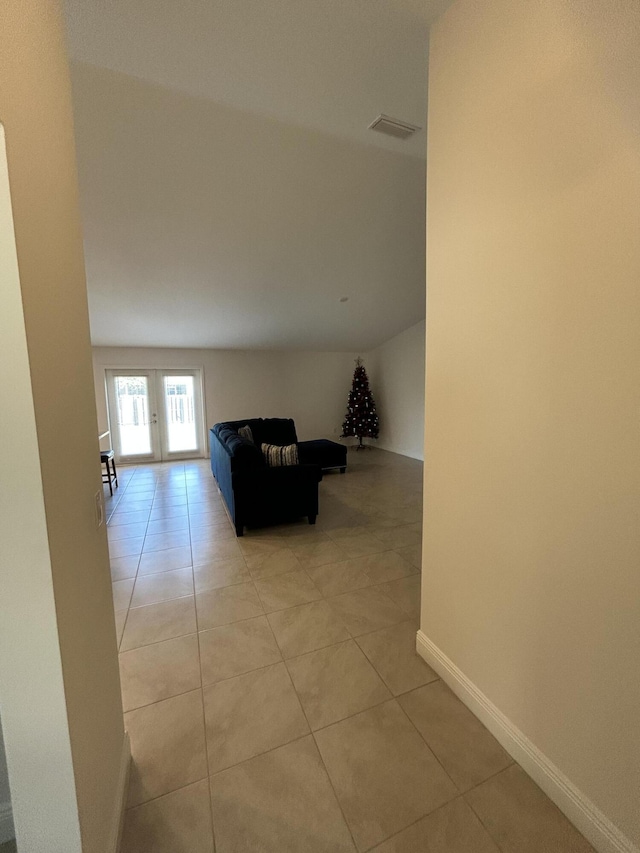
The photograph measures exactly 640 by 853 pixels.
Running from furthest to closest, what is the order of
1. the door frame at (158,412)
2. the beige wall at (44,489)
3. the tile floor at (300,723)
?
the door frame at (158,412), the tile floor at (300,723), the beige wall at (44,489)

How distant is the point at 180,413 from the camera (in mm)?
7094

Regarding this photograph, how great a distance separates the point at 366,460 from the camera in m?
6.90

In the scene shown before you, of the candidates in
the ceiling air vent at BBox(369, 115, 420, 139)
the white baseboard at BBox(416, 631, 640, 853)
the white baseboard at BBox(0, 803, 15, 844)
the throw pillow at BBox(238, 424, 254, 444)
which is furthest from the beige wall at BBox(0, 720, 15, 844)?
the throw pillow at BBox(238, 424, 254, 444)

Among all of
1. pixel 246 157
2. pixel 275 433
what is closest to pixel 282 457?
pixel 275 433

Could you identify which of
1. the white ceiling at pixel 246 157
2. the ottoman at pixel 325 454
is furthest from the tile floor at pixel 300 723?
the white ceiling at pixel 246 157

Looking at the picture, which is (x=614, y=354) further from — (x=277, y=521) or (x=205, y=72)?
(x=277, y=521)

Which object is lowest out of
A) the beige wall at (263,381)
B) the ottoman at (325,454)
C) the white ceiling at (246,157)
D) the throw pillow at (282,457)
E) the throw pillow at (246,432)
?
the ottoman at (325,454)

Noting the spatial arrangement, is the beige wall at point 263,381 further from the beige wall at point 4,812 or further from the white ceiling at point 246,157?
the beige wall at point 4,812

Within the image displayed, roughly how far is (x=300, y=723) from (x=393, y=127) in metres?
3.45

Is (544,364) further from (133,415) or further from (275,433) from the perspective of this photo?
(133,415)

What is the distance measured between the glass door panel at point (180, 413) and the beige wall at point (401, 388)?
413cm

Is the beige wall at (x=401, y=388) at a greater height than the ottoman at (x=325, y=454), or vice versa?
the beige wall at (x=401, y=388)

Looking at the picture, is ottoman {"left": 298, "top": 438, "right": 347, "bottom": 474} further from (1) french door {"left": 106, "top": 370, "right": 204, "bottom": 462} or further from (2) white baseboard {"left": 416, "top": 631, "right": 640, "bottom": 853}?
(2) white baseboard {"left": 416, "top": 631, "right": 640, "bottom": 853}

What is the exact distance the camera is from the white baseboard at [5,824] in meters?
1.08
